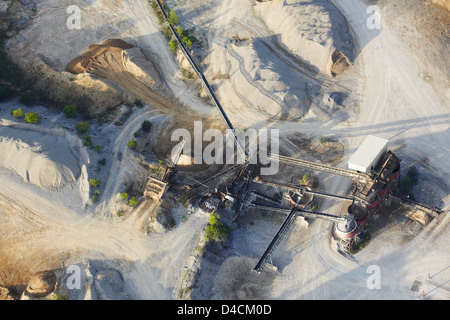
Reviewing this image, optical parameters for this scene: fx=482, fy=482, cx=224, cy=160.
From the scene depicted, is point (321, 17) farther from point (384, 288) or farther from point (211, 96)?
point (384, 288)

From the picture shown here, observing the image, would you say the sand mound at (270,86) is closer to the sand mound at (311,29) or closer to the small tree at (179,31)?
the sand mound at (311,29)

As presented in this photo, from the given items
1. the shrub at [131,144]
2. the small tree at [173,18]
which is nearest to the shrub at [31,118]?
the shrub at [131,144]

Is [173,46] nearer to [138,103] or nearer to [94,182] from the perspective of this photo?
[138,103]

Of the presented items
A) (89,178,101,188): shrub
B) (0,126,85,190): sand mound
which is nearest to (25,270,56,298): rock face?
(0,126,85,190): sand mound

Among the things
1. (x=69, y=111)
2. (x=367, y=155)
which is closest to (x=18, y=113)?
(x=69, y=111)
